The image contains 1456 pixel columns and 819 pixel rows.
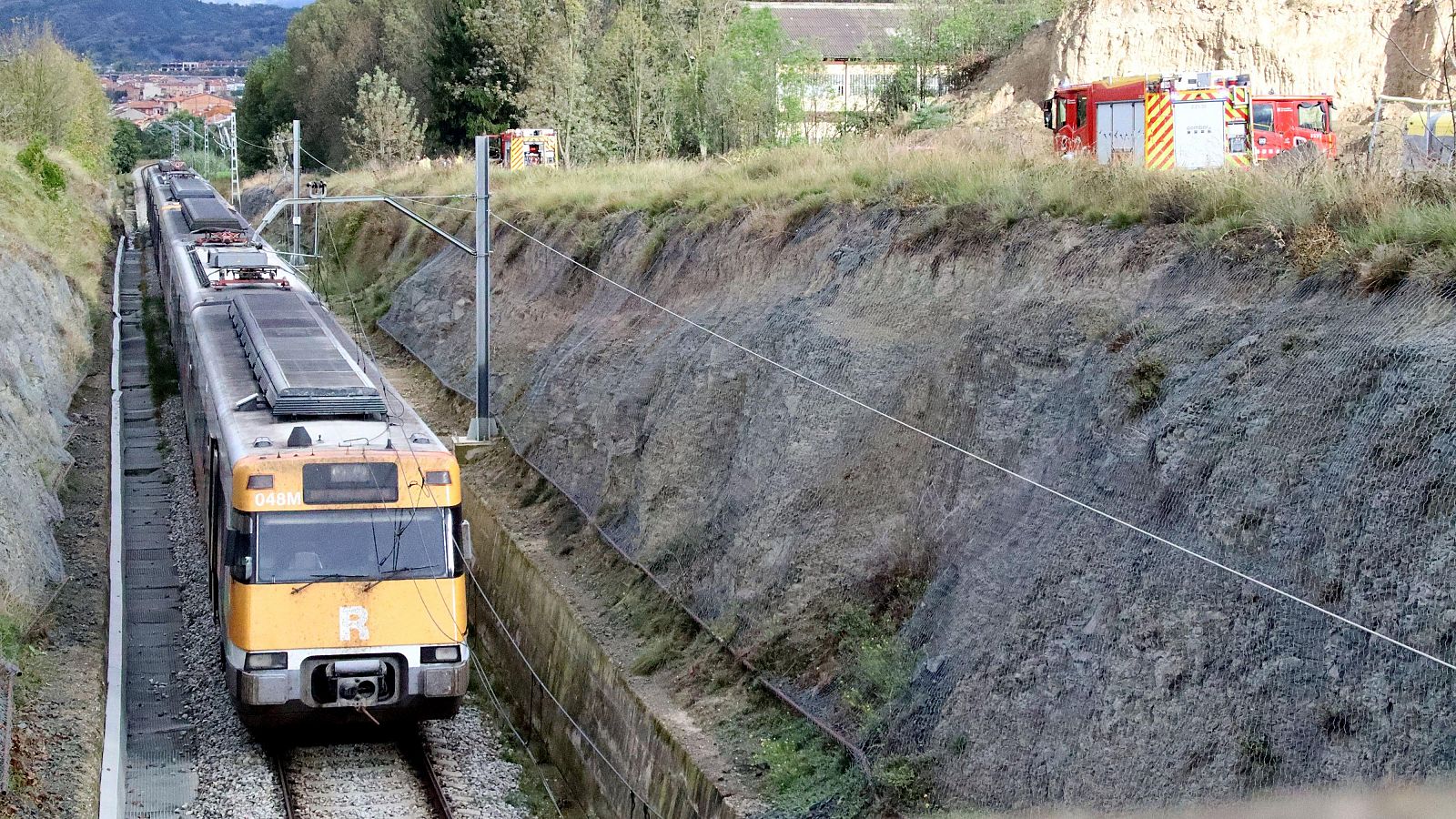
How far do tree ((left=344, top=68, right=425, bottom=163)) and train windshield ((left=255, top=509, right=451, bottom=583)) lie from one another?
47.4 m

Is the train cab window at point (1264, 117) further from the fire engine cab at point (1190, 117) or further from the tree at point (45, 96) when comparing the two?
the tree at point (45, 96)

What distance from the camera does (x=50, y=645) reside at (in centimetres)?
1572

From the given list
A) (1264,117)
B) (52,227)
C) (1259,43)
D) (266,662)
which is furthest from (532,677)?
(52,227)

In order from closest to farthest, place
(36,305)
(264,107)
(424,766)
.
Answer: (424,766), (36,305), (264,107)

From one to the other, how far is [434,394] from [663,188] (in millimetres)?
6224

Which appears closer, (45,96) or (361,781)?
(361,781)

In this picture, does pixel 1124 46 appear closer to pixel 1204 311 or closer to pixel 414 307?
pixel 414 307

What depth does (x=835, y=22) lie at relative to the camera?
250 feet

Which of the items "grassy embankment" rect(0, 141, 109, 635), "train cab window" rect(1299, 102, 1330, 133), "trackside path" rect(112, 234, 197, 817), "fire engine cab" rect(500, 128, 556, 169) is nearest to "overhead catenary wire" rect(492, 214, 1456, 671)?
"trackside path" rect(112, 234, 197, 817)

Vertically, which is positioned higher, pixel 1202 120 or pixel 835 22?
pixel 835 22

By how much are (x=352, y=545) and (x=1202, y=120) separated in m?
16.7

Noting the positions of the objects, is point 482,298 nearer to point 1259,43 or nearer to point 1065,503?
point 1065,503

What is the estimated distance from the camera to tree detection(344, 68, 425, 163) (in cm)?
5862

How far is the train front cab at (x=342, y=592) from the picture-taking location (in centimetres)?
1296
